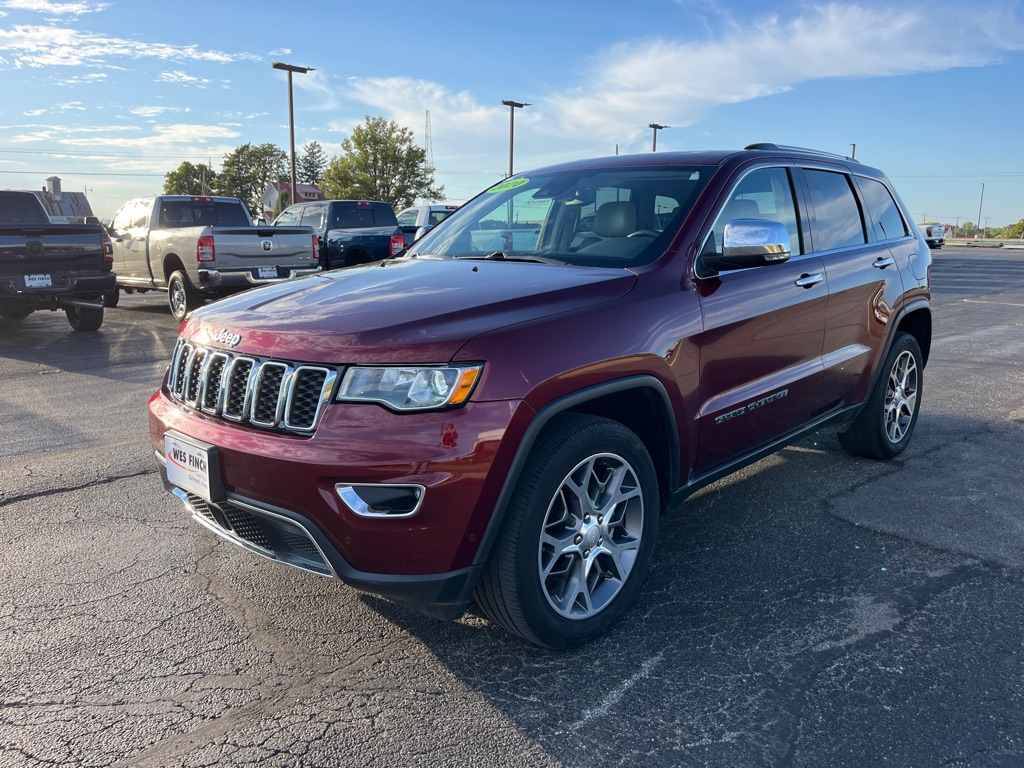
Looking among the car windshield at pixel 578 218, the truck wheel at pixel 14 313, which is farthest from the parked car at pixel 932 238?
the truck wheel at pixel 14 313

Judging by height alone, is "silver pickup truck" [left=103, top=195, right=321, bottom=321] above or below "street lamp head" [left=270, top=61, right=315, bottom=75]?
below

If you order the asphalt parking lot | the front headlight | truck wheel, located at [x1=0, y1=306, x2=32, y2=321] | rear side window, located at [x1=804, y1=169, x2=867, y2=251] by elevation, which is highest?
rear side window, located at [x1=804, y1=169, x2=867, y2=251]

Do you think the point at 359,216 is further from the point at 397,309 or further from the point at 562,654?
the point at 562,654

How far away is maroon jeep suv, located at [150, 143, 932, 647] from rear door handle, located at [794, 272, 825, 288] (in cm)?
1

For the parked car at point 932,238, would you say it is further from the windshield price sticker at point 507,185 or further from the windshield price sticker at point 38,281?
the windshield price sticker at point 38,281

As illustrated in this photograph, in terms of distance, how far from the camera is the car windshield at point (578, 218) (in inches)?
142

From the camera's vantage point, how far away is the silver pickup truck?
11.7 meters

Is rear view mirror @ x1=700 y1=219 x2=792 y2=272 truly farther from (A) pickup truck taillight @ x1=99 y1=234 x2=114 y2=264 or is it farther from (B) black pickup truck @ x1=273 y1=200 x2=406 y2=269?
(B) black pickup truck @ x1=273 y1=200 x2=406 y2=269

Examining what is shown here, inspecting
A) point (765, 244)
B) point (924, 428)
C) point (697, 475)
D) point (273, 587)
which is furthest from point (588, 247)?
point (924, 428)

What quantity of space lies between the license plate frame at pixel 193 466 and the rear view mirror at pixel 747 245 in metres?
2.06

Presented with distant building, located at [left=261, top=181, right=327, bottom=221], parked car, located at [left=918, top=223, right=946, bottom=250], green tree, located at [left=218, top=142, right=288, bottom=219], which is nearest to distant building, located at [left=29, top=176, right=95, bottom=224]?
distant building, located at [left=261, top=181, right=327, bottom=221]

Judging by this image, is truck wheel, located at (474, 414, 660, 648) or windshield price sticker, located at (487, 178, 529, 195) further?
windshield price sticker, located at (487, 178, 529, 195)

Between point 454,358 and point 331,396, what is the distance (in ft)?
1.33

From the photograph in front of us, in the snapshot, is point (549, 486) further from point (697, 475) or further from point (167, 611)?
point (167, 611)
